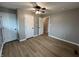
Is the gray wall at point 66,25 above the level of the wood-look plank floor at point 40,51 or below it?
above

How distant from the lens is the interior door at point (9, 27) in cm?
443

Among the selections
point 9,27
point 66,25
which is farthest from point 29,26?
point 66,25

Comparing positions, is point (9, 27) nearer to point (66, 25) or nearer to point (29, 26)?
point (29, 26)

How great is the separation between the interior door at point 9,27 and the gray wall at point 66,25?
325 cm

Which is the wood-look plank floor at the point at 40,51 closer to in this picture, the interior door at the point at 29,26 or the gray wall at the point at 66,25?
the gray wall at the point at 66,25

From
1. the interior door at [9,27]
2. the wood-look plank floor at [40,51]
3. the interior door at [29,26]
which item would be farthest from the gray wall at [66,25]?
the interior door at [9,27]

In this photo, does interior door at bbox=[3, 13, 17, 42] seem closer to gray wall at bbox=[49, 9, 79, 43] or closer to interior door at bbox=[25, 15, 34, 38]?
interior door at bbox=[25, 15, 34, 38]

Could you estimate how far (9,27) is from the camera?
466 centimetres

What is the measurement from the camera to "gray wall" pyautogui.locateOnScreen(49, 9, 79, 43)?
4.22 metres

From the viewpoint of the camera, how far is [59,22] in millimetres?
5445

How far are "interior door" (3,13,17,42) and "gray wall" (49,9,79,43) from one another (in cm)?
325

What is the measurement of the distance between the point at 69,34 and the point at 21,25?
11.1ft

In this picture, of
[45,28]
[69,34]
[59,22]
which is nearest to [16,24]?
[59,22]

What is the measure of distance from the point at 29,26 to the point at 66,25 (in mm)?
2902
